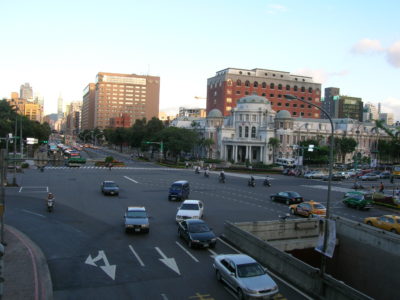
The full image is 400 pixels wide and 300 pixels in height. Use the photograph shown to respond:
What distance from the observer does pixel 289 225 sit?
27.3 meters

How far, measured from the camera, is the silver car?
15227mm

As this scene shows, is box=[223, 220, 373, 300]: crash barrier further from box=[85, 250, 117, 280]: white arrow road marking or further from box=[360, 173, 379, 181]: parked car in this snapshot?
box=[360, 173, 379, 181]: parked car

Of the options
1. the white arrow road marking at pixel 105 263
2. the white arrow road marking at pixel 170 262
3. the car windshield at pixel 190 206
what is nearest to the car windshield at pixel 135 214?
the car windshield at pixel 190 206

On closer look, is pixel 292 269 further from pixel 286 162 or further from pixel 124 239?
pixel 286 162

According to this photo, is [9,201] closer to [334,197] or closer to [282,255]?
[282,255]

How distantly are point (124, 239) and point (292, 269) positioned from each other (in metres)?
10.5

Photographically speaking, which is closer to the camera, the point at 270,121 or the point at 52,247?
the point at 52,247

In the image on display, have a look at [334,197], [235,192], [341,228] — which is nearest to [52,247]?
[341,228]

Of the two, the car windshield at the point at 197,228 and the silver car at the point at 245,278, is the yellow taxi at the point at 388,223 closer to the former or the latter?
the car windshield at the point at 197,228

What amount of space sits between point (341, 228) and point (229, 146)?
78858 millimetres

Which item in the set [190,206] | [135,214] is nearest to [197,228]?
[135,214]

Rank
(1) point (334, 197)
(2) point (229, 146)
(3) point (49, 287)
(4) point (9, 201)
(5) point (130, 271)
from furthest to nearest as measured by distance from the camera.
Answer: (2) point (229, 146)
(1) point (334, 197)
(4) point (9, 201)
(5) point (130, 271)
(3) point (49, 287)

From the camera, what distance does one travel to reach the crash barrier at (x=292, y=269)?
15.3 meters

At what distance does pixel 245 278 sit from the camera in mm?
15930
